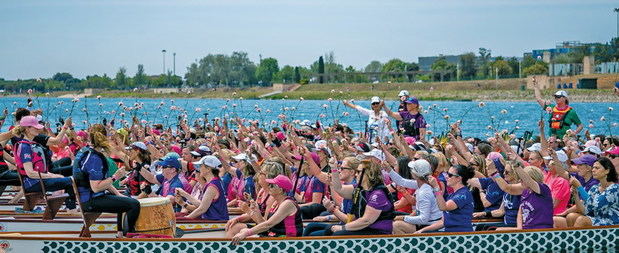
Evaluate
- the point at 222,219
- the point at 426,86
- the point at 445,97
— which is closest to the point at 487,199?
the point at 222,219

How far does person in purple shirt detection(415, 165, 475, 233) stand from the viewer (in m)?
9.92

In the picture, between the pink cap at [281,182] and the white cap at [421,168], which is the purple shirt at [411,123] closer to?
the white cap at [421,168]

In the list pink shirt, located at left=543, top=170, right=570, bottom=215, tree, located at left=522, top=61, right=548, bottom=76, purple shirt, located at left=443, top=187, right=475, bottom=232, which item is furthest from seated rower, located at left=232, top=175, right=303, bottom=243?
tree, located at left=522, top=61, right=548, bottom=76

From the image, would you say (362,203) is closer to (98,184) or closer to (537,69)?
(98,184)

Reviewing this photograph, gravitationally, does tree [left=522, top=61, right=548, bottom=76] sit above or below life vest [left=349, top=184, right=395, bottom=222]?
above

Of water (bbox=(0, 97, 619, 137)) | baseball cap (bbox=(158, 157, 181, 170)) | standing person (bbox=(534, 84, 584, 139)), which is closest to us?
baseball cap (bbox=(158, 157, 181, 170))

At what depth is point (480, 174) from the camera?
36.6ft

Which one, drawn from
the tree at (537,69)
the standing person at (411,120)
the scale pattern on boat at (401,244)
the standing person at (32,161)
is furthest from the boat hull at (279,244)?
the tree at (537,69)

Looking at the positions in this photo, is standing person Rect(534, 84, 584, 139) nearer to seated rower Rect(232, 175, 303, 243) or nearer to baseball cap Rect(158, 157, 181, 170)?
baseball cap Rect(158, 157, 181, 170)

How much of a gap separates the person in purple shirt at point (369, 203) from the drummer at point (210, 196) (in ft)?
5.72

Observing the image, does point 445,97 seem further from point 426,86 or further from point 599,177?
point 599,177

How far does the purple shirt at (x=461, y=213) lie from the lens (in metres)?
9.95

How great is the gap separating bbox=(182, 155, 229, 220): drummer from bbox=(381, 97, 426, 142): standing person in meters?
6.20

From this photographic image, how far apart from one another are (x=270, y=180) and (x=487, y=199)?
3.49m
